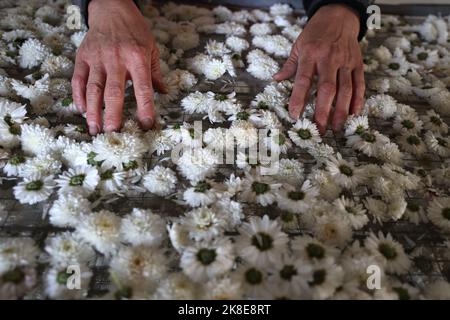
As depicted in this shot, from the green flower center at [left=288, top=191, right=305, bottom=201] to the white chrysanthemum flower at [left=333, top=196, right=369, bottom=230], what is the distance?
6cm

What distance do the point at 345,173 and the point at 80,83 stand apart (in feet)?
1.76

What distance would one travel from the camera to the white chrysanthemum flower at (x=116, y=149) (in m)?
0.76

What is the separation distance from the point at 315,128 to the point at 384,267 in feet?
1.04

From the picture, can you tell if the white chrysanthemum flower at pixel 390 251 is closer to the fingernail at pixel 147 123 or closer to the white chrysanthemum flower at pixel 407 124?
the white chrysanthemum flower at pixel 407 124

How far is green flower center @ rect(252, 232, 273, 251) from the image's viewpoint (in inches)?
25.9

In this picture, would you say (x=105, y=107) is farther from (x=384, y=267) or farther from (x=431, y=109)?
(x=431, y=109)

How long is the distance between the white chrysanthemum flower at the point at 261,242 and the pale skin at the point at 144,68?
0.29m

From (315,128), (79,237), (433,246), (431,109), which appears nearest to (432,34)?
(431,109)

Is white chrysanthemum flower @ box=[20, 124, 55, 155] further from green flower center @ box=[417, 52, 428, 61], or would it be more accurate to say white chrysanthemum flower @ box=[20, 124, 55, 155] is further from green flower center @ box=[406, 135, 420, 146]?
green flower center @ box=[417, 52, 428, 61]

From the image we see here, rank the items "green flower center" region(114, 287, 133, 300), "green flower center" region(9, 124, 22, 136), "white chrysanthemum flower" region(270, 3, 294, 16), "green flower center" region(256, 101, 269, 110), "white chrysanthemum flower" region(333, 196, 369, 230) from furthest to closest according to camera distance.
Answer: "white chrysanthemum flower" region(270, 3, 294, 16) → "green flower center" region(256, 101, 269, 110) → "green flower center" region(9, 124, 22, 136) → "white chrysanthemum flower" region(333, 196, 369, 230) → "green flower center" region(114, 287, 133, 300)

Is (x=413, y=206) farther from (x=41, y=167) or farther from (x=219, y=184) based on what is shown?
(x=41, y=167)

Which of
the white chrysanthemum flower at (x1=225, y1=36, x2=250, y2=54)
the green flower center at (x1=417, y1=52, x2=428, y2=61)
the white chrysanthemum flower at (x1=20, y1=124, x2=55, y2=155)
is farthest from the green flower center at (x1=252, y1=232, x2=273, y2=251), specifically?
the green flower center at (x1=417, y1=52, x2=428, y2=61)

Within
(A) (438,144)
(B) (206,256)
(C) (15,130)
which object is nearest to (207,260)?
(B) (206,256)

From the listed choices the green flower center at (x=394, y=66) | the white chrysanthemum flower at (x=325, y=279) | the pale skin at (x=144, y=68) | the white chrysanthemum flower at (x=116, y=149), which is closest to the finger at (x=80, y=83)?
the pale skin at (x=144, y=68)
